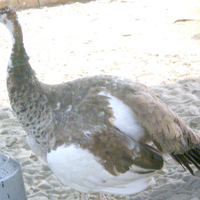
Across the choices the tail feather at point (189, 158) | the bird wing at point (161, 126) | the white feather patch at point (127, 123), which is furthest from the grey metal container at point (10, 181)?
the tail feather at point (189, 158)

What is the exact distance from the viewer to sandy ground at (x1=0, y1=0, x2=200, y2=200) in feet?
8.72

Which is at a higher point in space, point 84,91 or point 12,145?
point 84,91

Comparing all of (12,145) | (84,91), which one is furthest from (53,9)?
(84,91)

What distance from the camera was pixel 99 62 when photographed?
5.14 m

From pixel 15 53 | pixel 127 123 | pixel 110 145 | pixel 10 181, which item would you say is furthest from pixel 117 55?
pixel 10 181

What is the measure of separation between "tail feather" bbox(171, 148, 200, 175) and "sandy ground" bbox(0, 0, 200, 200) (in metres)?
0.23

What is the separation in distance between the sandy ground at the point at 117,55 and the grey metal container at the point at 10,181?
52 centimetres

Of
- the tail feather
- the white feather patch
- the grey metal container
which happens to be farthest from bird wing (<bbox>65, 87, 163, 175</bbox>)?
the grey metal container

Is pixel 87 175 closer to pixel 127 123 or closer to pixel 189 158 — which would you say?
pixel 127 123

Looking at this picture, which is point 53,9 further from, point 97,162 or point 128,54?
point 97,162

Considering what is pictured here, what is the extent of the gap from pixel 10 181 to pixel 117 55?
376cm

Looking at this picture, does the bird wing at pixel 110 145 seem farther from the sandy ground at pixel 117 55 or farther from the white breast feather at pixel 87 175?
the sandy ground at pixel 117 55

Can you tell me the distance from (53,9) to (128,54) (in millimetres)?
4423

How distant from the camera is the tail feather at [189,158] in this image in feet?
7.31
